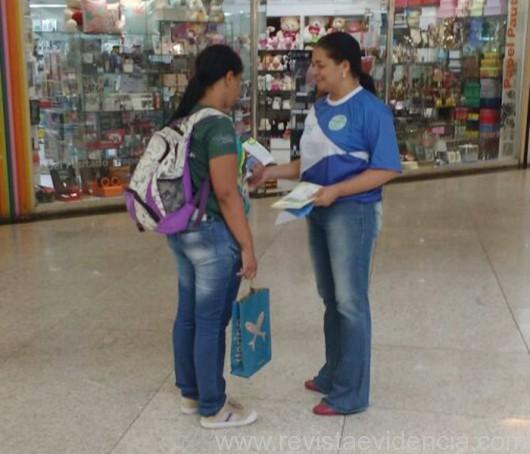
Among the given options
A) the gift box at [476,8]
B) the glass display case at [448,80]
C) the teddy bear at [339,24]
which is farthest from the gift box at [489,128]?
the teddy bear at [339,24]

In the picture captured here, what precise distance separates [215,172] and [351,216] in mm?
542

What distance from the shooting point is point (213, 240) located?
2.60 metres

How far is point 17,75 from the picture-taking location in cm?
626

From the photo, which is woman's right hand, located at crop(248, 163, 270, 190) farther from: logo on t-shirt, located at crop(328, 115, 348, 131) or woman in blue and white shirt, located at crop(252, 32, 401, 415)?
logo on t-shirt, located at crop(328, 115, 348, 131)

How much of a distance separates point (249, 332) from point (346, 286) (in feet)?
1.30

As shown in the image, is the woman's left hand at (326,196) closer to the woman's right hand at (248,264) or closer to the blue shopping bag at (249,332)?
the woman's right hand at (248,264)

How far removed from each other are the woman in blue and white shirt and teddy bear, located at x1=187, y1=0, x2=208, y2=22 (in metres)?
4.99

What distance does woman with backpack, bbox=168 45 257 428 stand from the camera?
A: 251 cm

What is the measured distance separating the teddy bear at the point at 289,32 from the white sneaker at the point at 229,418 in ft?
21.0

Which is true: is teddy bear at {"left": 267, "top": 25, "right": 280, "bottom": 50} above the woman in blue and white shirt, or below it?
above

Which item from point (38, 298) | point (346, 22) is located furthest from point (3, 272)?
point (346, 22)

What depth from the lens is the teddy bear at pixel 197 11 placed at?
24.5 feet

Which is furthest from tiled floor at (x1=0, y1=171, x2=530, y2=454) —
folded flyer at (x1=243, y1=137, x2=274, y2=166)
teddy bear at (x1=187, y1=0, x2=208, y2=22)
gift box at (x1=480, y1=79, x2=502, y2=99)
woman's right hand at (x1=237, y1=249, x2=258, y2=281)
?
gift box at (x1=480, y1=79, x2=502, y2=99)

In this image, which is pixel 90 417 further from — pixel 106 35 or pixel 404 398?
pixel 106 35
